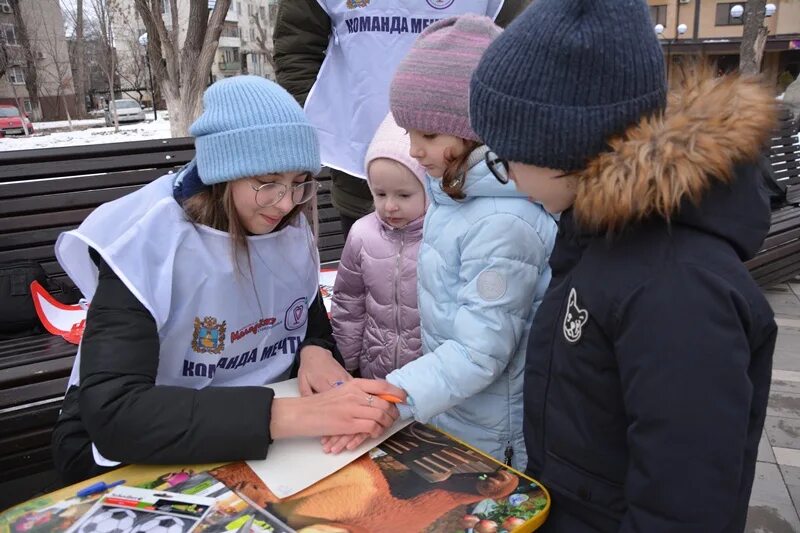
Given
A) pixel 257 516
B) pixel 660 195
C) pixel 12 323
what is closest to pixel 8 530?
pixel 257 516

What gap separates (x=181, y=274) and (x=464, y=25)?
3.04ft

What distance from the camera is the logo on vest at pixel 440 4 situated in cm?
236

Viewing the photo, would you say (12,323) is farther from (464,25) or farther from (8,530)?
(464,25)

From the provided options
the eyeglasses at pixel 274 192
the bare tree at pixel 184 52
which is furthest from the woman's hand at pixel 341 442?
the bare tree at pixel 184 52

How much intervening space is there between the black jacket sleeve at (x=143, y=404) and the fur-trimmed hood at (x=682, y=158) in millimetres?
761

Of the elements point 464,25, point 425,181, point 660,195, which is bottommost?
point 425,181

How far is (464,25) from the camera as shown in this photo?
168 cm

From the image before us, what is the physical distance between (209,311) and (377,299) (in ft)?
2.10

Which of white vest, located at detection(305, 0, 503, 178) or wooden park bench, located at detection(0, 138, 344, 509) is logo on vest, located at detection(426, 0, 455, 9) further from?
wooden park bench, located at detection(0, 138, 344, 509)

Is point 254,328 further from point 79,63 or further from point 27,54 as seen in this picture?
point 79,63

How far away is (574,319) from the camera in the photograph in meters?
1.08

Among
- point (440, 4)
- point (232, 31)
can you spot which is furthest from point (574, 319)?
point (232, 31)

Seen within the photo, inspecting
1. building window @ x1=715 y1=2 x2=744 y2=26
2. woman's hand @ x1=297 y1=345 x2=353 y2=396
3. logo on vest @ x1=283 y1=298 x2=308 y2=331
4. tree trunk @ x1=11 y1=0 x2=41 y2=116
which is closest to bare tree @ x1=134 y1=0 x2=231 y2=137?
logo on vest @ x1=283 y1=298 x2=308 y2=331

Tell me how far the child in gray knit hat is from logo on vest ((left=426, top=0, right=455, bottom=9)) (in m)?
1.36
